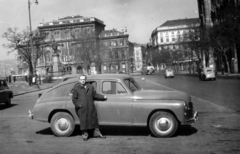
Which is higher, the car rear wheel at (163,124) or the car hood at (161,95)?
the car hood at (161,95)

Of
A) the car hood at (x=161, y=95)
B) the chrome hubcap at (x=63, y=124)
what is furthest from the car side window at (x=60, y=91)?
the car hood at (x=161, y=95)

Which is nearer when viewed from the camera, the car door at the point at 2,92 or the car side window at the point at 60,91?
the car side window at the point at 60,91

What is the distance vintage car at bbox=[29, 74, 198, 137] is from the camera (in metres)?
7.34

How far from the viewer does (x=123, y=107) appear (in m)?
7.59

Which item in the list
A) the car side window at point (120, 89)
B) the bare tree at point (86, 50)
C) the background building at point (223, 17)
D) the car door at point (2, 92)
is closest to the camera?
the car side window at point (120, 89)

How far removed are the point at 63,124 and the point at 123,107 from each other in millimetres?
1679

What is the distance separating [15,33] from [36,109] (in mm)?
54927

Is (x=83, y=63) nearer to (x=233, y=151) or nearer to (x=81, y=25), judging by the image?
(x=81, y=25)

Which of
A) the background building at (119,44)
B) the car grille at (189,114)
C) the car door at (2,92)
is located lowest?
the car grille at (189,114)

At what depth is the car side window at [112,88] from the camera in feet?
25.5

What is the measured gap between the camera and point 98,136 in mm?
7746

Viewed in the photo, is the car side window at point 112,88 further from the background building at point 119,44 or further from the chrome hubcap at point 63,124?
the background building at point 119,44

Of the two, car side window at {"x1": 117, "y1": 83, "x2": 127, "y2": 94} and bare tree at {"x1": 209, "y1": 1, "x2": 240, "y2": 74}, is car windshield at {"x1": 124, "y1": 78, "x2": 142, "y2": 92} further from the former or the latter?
bare tree at {"x1": 209, "y1": 1, "x2": 240, "y2": 74}

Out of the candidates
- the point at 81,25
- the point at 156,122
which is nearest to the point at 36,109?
the point at 156,122
